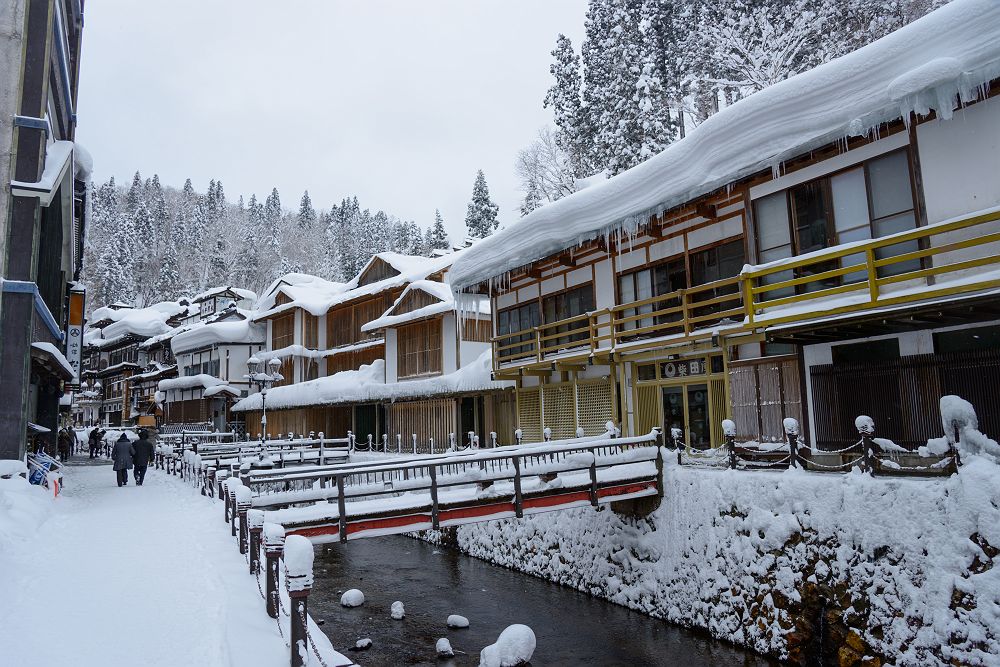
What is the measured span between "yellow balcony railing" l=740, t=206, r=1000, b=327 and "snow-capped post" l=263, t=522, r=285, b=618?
1125 cm

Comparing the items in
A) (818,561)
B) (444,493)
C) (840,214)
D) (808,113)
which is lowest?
(818,561)

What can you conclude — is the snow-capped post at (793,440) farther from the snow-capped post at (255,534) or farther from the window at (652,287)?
the snow-capped post at (255,534)

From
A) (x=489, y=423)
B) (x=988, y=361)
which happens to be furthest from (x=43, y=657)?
(x=489, y=423)

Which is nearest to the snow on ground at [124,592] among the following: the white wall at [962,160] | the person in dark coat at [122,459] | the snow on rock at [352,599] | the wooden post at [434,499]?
the wooden post at [434,499]

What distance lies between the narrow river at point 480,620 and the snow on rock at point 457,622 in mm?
151

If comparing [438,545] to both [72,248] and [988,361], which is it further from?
[72,248]

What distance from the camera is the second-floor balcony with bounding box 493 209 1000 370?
11430mm

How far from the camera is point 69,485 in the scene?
21.5 m

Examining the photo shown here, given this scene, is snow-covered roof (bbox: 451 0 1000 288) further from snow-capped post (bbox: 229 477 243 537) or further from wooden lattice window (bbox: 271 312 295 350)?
wooden lattice window (bbox: 271 312 295 350)

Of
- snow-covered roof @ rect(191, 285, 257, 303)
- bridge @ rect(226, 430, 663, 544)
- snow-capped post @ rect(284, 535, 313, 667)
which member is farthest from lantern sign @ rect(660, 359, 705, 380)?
snow-covered roof @ rect(191, 285, 257, 303)

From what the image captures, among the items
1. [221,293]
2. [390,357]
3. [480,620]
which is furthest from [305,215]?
[480,620]

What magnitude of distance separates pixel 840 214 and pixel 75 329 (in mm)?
29752

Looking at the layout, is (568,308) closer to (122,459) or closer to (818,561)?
(818,561)

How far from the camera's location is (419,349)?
110 feet
